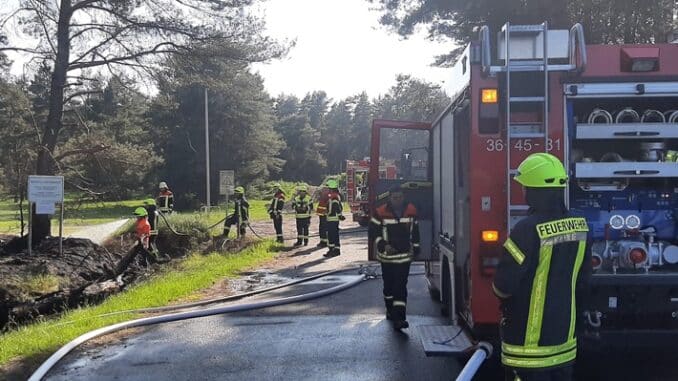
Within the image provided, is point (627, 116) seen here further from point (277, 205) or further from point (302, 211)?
point (277, 205)

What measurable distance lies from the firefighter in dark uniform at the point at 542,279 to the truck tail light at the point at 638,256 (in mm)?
1756

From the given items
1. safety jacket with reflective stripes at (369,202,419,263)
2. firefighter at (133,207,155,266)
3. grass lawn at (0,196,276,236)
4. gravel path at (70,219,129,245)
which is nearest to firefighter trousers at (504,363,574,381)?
safety jacket with reflective stripes at (369,202,419,263)

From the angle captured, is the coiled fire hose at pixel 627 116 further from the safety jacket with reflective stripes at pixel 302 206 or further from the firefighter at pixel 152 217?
the firefighter at pixel 152 217

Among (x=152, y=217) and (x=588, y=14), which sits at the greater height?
(x=588, y=14)

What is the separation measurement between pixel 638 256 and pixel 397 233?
2.97 metres

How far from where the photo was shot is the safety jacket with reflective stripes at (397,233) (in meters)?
7.81

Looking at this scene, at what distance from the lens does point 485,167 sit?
207 inches

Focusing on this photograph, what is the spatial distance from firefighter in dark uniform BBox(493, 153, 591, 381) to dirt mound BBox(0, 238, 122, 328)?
31.7ft

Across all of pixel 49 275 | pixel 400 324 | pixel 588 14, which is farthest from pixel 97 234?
pixel 400 324

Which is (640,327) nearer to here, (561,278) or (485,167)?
(485,167)

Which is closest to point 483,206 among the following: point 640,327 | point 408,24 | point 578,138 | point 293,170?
point 578,138

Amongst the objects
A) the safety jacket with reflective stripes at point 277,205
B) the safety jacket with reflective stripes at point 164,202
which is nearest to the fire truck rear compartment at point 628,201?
the safety jacket with reflective stripes at point 277,205

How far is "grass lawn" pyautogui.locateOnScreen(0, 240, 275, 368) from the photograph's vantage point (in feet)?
25.4

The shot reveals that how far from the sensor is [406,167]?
890cm
